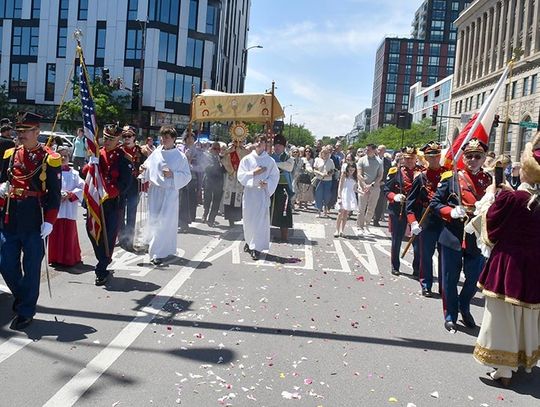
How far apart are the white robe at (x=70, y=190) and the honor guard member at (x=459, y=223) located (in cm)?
504

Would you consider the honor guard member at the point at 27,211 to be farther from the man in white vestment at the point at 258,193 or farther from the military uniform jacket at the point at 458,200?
the man in white vestment at the point at 258,193

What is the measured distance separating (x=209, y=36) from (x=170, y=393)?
51.3m

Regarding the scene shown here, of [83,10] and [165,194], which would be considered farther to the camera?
[83,10]

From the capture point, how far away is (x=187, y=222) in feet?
40.4

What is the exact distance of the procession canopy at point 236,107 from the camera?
542 inches

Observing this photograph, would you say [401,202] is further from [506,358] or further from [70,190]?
[70,190]

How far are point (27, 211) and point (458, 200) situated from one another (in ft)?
14.1

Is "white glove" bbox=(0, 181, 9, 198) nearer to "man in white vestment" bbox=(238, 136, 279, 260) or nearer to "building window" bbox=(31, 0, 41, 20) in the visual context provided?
"man in white vestment" bbox=(238, 136, 279, 260)

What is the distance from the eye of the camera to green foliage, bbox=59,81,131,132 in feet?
138

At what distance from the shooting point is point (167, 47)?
1992 inches

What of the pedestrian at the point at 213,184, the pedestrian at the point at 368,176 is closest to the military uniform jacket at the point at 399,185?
the pedestrian at the point at 368,176

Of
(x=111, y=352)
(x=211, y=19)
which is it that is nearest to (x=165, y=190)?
(x=111, y=352)

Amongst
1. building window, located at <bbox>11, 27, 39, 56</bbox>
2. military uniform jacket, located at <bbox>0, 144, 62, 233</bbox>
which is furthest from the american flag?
building window, located at <bbox>11, 27, 39, 56</bbox>

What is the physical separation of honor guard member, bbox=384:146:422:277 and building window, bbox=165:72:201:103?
43714mm
